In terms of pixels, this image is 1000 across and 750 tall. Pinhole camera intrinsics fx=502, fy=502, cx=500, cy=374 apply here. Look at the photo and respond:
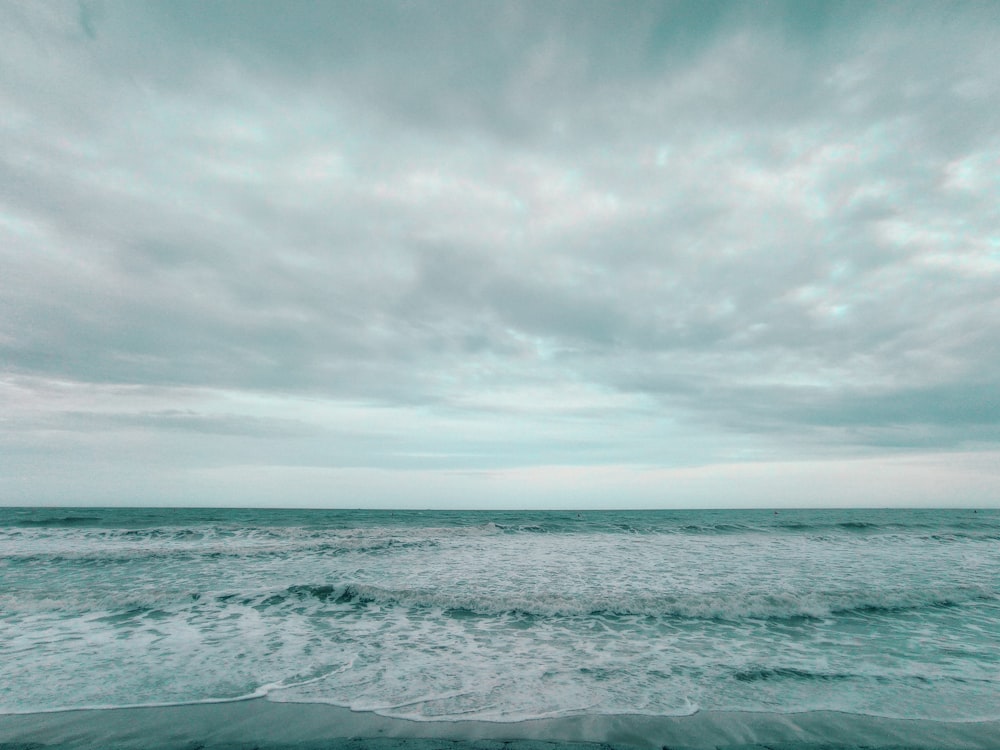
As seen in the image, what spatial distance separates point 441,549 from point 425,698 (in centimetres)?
2022

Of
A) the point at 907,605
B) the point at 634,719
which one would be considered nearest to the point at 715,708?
the point at 634,719

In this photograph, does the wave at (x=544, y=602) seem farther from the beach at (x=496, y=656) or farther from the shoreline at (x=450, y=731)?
the shoreline at (x=450, y=731)

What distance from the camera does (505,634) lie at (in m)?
10.9

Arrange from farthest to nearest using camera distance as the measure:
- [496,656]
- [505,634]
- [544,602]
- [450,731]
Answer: [544,602]
[505,634]
[496,656]
[450,731]

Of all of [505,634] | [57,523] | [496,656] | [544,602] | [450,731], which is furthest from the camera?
[57,523]

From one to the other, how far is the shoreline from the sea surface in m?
0.29

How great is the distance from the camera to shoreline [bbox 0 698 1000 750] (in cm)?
607

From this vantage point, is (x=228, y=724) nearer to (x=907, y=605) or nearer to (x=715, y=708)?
(x=715, y=708)

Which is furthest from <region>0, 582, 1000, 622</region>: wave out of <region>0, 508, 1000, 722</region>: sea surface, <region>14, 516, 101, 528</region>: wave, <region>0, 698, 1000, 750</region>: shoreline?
<region>14, 516, 101, 528</region>: wave

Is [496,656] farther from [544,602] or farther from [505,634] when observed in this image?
[544,602]

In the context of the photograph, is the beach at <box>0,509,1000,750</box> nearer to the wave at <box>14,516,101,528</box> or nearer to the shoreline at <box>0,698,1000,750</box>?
the shoreline at <box>0,698,1000,750</box>

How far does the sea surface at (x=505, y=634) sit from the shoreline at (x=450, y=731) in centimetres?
29

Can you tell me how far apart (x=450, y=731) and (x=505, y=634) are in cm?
476

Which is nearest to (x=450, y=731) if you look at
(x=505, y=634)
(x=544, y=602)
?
(x=505, y=634)
